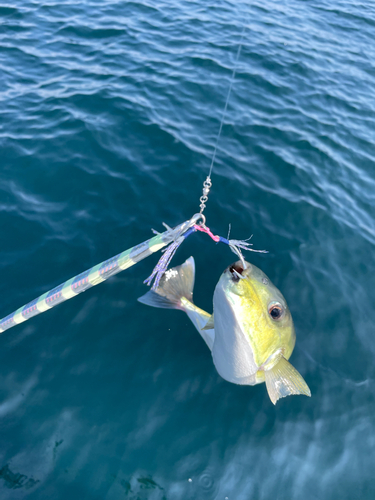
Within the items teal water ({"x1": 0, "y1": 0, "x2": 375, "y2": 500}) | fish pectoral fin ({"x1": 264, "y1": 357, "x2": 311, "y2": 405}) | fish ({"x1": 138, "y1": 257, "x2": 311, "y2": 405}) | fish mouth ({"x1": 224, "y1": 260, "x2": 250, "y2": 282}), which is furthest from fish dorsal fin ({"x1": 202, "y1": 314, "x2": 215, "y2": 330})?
fish mouth ({"x1": 224, "y1": 260, "x2": 250, "y2": 282})

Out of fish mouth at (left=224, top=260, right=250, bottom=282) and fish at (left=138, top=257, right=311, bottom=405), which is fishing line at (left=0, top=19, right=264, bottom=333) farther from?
fish at (left=138, top=257, right=311, bottom=405)

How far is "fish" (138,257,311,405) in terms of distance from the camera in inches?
154

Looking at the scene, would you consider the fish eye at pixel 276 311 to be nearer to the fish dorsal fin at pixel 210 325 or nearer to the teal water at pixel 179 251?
the fish dorsal fin at pixel 210 325

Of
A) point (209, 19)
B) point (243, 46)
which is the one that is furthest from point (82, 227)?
point (209, 19)

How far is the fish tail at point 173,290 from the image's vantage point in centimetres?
572

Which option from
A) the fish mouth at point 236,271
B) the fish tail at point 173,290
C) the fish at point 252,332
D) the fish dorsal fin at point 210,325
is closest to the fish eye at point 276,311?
the fish at point 252,332

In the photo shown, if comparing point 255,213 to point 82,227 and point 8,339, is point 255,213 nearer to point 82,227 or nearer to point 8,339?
point 82,227

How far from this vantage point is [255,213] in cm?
755

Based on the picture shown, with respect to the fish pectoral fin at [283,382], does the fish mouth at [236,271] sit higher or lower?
higher

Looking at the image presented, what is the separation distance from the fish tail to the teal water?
249 millimetres

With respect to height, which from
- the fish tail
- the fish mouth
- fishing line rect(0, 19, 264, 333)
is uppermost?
the fish mouth

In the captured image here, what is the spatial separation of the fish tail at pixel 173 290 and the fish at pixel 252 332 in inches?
23.5

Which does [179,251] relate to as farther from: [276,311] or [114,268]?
[276,311]

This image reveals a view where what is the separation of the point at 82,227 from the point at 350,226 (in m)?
5.80
